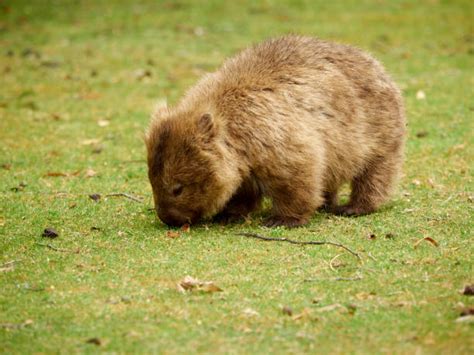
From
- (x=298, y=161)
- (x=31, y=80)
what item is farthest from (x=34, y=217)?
(x=31, y=80)

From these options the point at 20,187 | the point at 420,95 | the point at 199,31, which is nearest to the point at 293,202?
the point at 20,187

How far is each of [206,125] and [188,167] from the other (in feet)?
1.24

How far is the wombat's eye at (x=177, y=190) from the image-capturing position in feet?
22.8

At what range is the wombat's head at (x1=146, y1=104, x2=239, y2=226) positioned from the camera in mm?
6938

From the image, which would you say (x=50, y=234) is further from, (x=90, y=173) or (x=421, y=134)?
(x=421, y=134)

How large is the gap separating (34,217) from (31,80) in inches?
248

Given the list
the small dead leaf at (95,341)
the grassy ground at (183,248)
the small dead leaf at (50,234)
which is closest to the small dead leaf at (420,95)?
the grassy ground at (183,248)

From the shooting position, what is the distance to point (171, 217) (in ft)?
23.1

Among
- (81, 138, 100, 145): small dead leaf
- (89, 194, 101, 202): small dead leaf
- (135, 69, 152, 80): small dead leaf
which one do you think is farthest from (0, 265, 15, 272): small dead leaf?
(135, 69, 152, 80): small dead leaf

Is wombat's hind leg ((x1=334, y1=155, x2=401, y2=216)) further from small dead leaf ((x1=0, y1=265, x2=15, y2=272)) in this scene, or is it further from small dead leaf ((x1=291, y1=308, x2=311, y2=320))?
small dead leaf ((x1=0, y1=265, x2=15, y2=272))

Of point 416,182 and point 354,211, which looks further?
point 416,182

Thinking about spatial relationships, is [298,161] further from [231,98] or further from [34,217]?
[34,217]

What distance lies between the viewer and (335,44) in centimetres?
798

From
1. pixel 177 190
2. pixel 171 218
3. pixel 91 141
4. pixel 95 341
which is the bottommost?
pixel 91 141
